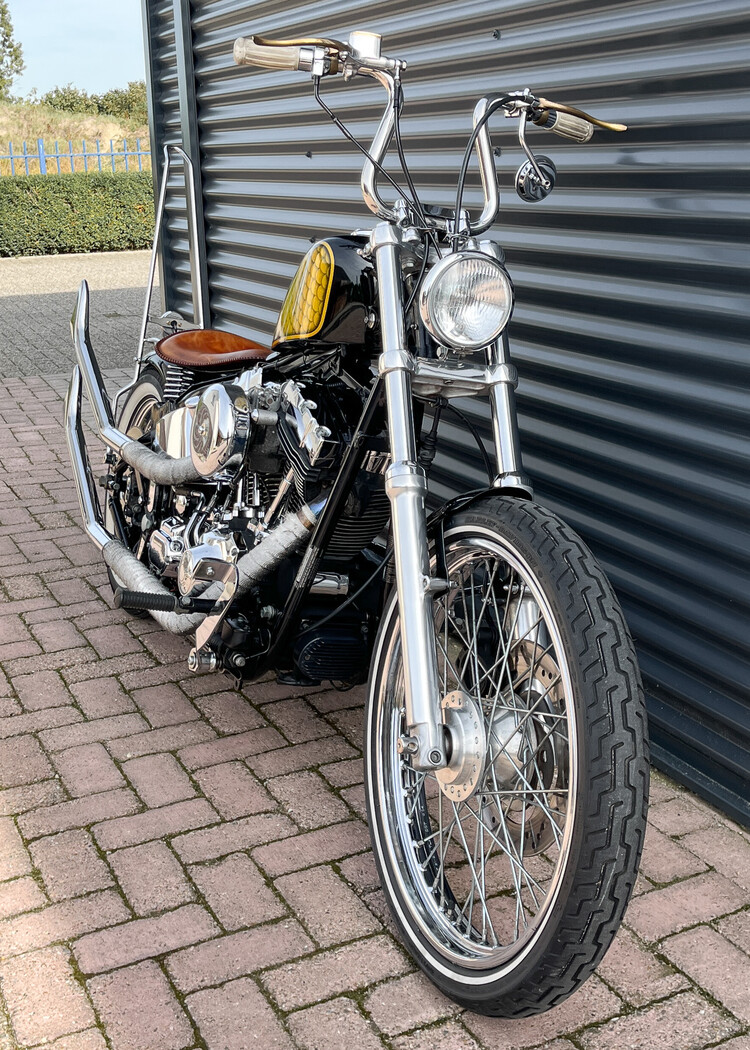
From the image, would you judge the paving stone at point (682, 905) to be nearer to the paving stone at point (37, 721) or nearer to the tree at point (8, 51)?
the paving stone at point (37, 721)

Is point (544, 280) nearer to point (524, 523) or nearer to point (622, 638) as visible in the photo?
point (524, 523)

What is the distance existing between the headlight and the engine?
1.72 feet

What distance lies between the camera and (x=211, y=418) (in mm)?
2961

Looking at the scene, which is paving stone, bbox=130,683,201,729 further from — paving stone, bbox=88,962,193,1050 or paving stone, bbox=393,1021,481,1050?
paving stone, bbox=393,1021,481,1050

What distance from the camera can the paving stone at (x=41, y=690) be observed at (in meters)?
3.48

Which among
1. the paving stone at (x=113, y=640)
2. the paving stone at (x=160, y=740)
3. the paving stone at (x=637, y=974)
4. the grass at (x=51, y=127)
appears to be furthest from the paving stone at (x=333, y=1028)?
the grass at (x=51, y=127)

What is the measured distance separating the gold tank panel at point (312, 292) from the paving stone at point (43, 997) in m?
1.54

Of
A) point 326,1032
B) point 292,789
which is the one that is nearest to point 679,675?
point 292,789

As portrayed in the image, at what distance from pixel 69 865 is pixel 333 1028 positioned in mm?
847

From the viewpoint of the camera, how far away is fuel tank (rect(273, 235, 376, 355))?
2646mm

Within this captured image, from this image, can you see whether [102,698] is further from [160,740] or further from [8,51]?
[8,51]

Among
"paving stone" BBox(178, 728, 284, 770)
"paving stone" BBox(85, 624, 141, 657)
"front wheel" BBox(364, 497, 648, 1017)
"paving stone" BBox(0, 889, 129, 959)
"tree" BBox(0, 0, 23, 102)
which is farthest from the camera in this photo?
"tree" BBox(0, 0, 23, 102)

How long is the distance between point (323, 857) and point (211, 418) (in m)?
1.17

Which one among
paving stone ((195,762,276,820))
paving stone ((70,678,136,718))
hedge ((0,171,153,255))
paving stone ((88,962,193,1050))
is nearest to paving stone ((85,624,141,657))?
paving stone ((70,678,136,718))
